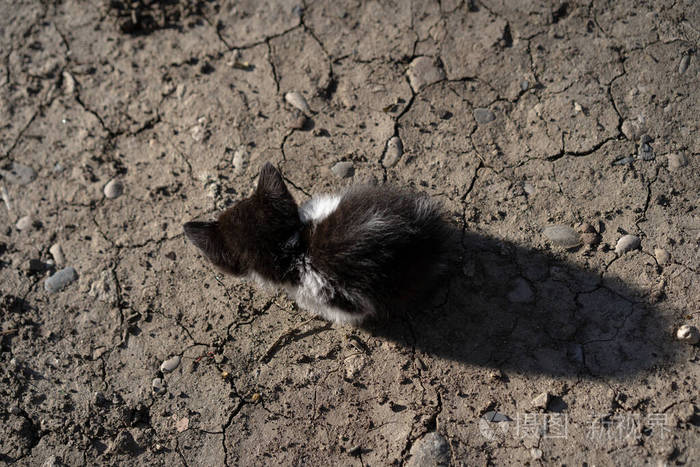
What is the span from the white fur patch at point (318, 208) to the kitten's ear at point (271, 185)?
0.21 meters

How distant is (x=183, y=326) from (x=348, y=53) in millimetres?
2746

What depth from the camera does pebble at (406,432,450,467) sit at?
3.65 metres

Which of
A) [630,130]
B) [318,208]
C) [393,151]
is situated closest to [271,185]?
[318,208]

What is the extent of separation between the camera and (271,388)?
12.9 ft

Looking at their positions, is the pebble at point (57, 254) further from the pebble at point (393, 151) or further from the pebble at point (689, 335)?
the pebble at point (689, 335)

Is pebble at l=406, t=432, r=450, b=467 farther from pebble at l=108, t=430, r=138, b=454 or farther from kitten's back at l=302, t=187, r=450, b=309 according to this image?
pebble at l=108, t=430, r=138, b=454

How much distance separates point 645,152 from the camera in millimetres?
4191

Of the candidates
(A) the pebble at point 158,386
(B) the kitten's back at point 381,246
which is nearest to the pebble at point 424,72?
(B) the kitten's back at point 381,246

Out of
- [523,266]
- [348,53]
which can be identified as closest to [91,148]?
[348,53]

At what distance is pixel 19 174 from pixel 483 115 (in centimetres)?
409

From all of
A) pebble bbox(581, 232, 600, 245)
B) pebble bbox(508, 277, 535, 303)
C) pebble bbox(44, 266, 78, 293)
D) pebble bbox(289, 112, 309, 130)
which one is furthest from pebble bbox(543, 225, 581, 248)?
pebble bbox(44, 266, 78, 293)

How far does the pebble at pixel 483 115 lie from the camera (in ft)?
14.5

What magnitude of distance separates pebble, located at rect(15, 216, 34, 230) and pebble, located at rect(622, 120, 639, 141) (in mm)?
5003

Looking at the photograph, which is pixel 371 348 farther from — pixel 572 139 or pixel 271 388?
pixel 572 139
